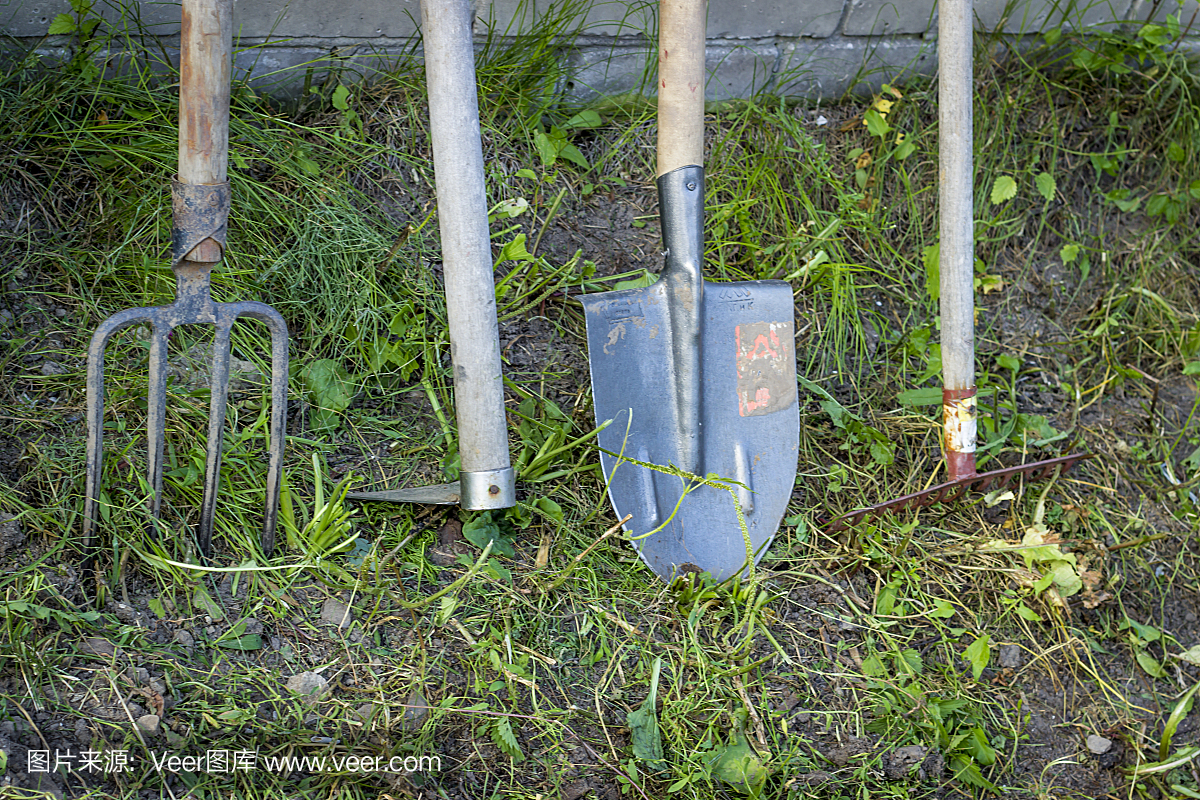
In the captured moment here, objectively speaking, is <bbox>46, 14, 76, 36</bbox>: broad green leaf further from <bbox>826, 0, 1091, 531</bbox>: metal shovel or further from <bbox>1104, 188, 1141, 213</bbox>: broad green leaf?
<bbox>1104, 188, 1141, 213</bbox>: broad green leaf

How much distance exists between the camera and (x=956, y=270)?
1.83 metres

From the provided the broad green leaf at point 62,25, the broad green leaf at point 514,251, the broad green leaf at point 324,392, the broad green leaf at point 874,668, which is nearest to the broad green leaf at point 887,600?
the broad green leaf at point 874,668

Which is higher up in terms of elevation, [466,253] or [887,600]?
[466,253]

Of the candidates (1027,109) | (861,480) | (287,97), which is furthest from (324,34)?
(1027,109)

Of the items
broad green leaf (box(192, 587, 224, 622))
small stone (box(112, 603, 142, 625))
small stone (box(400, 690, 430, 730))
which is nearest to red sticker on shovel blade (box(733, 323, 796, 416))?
small stone (box(400, 690, 430, 730))

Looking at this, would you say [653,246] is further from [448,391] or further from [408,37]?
[408,37]

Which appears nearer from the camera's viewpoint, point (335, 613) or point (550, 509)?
point (335, 613)

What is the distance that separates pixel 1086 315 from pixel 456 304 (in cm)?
173

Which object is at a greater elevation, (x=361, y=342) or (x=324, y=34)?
(x=324, y=34)

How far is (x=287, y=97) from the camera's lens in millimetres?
2051

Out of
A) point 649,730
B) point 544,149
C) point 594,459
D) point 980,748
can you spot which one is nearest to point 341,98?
point 544,149

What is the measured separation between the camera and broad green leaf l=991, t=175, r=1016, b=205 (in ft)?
7.30

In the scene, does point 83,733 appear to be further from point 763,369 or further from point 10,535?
point 763,369

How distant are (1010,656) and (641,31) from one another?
1.70m
